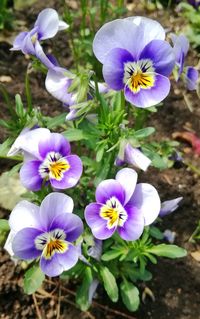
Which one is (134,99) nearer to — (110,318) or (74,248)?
(74,248)

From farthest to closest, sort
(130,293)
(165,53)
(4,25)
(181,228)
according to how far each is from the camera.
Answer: (4,25) → (181,228) → (130,293) → (165,53)

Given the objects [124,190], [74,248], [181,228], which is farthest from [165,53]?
[181,228]

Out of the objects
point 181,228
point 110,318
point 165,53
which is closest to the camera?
point 165,53

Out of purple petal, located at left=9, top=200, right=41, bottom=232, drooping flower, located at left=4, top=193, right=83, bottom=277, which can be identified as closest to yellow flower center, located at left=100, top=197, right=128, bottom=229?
drooping flower, located at left=4, top=193, right=83, bottom=277

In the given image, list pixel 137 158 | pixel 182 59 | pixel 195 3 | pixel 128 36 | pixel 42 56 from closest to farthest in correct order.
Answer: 1. pixel 128 36
2. pixel 137 158
3. pixel 42 56
4. pixel 182 59
5. pixel 195 3

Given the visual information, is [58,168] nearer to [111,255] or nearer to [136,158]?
[136,158]

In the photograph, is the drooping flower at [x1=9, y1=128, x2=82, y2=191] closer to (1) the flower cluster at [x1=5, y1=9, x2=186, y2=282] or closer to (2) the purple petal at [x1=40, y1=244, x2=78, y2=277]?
(1) the flower cluster at [x1=5, y1=9, x2=186, y2=282]

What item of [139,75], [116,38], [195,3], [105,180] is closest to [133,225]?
[105,180]
